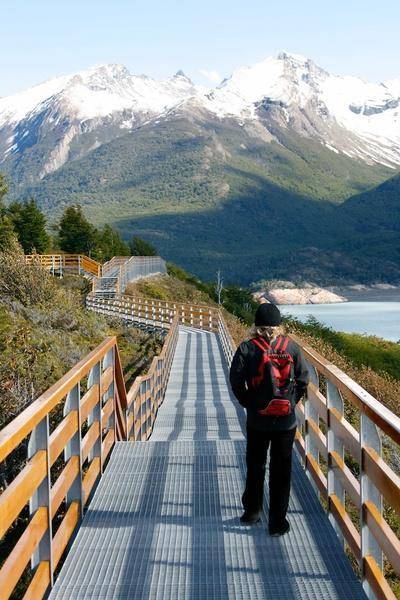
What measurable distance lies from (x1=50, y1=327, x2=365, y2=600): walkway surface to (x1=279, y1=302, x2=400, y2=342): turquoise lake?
286 ft

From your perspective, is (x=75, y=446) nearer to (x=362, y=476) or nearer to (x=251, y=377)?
→ (x=251, y=377)

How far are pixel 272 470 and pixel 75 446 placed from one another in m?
1.28

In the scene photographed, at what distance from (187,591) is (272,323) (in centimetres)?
166

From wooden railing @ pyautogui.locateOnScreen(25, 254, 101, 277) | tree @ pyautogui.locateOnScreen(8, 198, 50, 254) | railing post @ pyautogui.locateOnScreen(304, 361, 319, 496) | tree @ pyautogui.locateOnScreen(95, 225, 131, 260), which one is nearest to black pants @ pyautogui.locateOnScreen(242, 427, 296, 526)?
railing post @ pyautogui.locateOnScreen(304, 361, 319, 496)

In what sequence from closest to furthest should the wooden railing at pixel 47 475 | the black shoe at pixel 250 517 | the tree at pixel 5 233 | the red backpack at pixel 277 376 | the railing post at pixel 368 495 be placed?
the wooden railing at pixel 47 475 → the railing post at pixel 368 495 → the red backpack at pixel 277 376 → the black shoe at pixel 250 517 → the tree at pixel 5 233

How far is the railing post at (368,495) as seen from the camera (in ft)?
13.9

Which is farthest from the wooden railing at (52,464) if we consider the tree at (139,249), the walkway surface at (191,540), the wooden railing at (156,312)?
the tree at (139,249)

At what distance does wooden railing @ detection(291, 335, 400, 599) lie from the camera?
388 centimetres

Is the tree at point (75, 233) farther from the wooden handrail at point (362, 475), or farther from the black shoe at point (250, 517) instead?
the black shoe at point (250, 517)

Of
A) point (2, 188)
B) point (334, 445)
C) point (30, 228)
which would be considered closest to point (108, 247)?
point (30, 228)

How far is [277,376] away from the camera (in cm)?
502

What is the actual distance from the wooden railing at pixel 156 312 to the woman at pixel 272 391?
2874 cm

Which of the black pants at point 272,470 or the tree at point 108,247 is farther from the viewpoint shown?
the tree at point 108,247

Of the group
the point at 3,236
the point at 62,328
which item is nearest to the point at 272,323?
the point at 62,328
